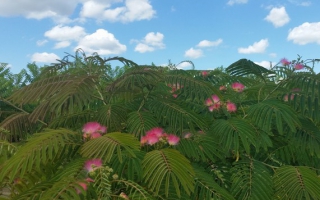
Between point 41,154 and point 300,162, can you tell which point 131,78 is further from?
point 300,162

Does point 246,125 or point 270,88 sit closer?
point 246,125

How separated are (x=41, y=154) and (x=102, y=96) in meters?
0.60

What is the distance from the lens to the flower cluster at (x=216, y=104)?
1898 millimetres

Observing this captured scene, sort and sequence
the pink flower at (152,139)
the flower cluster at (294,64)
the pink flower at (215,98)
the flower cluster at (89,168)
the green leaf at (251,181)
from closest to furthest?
the flower cluster at (89,168) → the pink flower at (152,139) → the green leaf at (251,181) → the pink flower at (215,98) → the flower cluster at (294,64)

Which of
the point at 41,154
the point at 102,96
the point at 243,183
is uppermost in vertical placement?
the point at 102,96

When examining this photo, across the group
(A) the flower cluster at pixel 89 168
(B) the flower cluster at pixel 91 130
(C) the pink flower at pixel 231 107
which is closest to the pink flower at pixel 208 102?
(C) the pink flower at pixel 231 107

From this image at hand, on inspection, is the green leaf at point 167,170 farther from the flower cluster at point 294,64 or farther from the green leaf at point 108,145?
the flower cluster at point 294,64

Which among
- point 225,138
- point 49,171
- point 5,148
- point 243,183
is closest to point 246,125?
point 225,138

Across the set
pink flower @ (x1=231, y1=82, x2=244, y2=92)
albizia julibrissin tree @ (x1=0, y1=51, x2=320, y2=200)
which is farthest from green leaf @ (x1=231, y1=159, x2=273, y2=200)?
pink flower @ (x1=231, y1=82, x2=244, y2=92)

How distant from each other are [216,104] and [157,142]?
519 millimetres

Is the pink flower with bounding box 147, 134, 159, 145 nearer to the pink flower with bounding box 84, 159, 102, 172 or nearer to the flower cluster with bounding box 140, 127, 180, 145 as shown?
the flower cluster with bounding box 140, 127, 180, 145

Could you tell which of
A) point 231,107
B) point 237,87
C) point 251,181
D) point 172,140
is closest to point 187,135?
point 172,140

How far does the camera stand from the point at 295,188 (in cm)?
155

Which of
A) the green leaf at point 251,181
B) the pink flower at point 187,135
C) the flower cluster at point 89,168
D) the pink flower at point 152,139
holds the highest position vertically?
the pink flower at point 152,139
